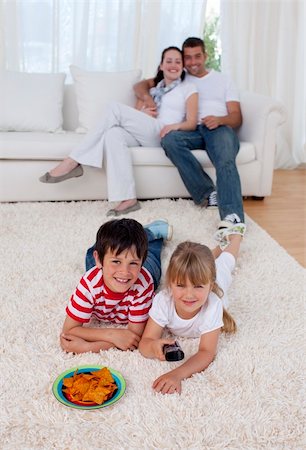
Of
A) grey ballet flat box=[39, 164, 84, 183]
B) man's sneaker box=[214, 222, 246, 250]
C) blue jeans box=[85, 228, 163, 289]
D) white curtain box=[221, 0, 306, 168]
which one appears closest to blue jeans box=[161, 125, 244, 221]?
man's sneaker box=[214, 222, 246, 250]

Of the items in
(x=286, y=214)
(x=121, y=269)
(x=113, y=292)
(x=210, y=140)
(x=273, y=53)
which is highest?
(x=273, y=53)

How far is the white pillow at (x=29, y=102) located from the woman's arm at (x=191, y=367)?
7.81 ft

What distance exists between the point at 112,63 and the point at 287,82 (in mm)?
1523

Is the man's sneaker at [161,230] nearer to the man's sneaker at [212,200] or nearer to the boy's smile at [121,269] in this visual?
the man's sneaker at [212,200]

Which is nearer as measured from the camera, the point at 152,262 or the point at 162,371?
the point at 162,371

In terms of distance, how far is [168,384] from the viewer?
1446 mm

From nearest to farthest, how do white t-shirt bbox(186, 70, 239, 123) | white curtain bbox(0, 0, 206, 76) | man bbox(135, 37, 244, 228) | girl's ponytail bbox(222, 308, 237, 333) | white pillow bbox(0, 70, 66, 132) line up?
girl's ponytail bbox(222, 308, 237, 333), man bbox(135, 37, 244, 228), white t-shirt bbox(186, 70, 239, 123), white pillow bbox(0, 70, 66, 132), white curtain bbox(0, 0, 206, 76)

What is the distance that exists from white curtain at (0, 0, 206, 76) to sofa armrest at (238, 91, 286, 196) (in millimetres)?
1173

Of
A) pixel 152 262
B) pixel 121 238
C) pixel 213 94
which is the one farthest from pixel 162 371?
pixel 213 94

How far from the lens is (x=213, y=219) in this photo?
9.75ft

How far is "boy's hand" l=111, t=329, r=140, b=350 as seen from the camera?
1633 mm

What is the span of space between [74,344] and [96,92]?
2388 mm

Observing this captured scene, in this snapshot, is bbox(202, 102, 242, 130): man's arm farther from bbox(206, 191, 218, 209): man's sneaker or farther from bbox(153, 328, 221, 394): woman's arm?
bbox(153, 328, 221, 394): woman's arm

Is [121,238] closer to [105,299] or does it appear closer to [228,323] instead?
[105,299]
